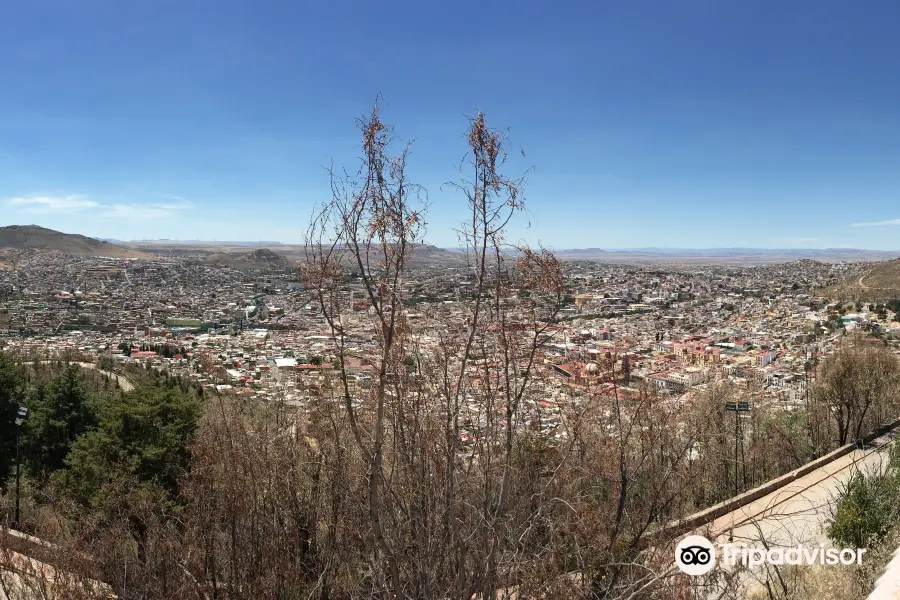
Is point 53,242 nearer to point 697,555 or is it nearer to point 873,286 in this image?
point 873,286

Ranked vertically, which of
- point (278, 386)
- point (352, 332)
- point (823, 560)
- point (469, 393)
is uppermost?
point (352, 332)

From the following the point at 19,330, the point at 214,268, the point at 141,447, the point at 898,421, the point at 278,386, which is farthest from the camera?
the point at 214,268

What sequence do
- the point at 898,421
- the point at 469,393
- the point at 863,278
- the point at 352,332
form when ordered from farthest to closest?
the point at 863,278 → the point at 898,421 → the point at 469,393 → the point at 352,332

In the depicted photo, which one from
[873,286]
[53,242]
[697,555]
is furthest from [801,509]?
[53,242]

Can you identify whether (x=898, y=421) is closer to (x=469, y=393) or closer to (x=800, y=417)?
(x=800, y=417)

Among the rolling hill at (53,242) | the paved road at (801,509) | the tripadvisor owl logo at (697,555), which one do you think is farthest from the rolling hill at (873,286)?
the rolling hill at (53,242)

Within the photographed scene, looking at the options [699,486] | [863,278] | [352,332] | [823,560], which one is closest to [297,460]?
[352,332]
